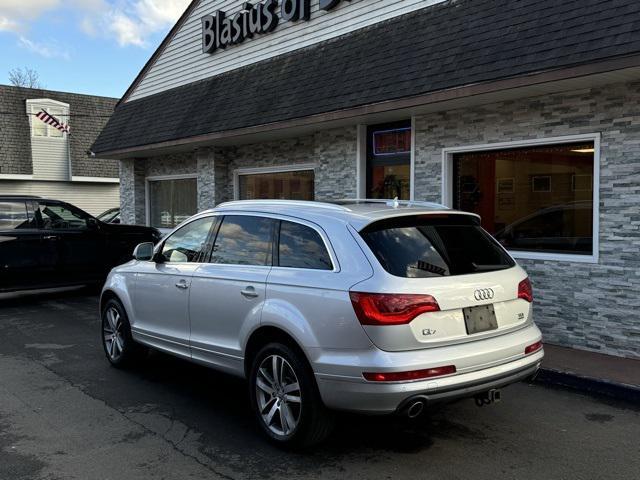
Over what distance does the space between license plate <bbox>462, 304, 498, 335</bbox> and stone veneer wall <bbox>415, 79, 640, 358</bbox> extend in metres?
3.18

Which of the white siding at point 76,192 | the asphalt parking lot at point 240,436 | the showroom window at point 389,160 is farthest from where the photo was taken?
the white siding at point 76,192

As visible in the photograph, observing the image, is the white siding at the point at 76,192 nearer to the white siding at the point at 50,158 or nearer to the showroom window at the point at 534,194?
the white siding at the point at 50,158

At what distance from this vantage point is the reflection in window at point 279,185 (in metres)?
11.4

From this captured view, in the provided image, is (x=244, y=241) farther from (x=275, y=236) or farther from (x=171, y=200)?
(x=171, y=200)

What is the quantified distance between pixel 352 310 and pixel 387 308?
0.22 metres

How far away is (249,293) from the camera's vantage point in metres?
4.52

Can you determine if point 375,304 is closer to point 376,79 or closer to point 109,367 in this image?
point 109,367

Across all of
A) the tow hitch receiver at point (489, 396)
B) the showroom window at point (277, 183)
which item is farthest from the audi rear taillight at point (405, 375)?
the showroom window at point (277, 183)

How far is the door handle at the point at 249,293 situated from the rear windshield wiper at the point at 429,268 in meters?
1.24

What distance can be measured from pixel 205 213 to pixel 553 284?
13.9 feet

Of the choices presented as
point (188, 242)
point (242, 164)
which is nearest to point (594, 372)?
point (188, 242)

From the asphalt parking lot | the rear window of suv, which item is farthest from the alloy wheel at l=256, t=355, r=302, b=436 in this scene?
the rear window of suv

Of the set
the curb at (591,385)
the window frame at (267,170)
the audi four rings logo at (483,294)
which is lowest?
the curb at (591,385)

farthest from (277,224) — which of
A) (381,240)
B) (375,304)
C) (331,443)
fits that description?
(331,443)
